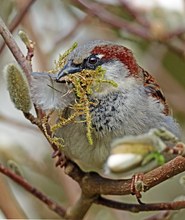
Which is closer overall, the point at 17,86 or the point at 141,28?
the point at 17,86

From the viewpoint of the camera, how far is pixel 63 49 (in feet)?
9.29

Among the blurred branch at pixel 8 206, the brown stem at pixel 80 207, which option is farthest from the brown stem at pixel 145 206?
the blurred branch at pixel 8 206

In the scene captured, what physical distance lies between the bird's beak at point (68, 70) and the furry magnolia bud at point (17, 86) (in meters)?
0.23

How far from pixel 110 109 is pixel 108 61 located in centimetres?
17

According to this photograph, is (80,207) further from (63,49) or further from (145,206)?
(63,49)

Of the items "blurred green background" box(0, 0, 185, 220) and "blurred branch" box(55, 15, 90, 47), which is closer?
"blurred green background" box(0, 0, 185, 220)

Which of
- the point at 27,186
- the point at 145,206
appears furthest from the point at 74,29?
the point at 145,206

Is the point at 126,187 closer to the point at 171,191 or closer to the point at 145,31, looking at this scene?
the point at 145,31

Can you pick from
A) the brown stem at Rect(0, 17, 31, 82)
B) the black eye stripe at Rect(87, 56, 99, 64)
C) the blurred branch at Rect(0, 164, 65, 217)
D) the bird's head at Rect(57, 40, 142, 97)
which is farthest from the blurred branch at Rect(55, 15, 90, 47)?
the brown stem at Rect(0, 17, 31, 82)

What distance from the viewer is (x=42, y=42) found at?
9.21 feet

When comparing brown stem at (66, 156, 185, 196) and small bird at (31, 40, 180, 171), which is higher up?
small bird at (31, 40, 180, 171)

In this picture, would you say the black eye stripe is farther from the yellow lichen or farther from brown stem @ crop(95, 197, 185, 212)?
brown stem @ crop(95, 197, 185, 212)

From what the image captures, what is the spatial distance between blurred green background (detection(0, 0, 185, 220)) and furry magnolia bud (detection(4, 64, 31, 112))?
2.04 feet

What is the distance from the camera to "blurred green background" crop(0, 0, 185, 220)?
2299 millimetres
